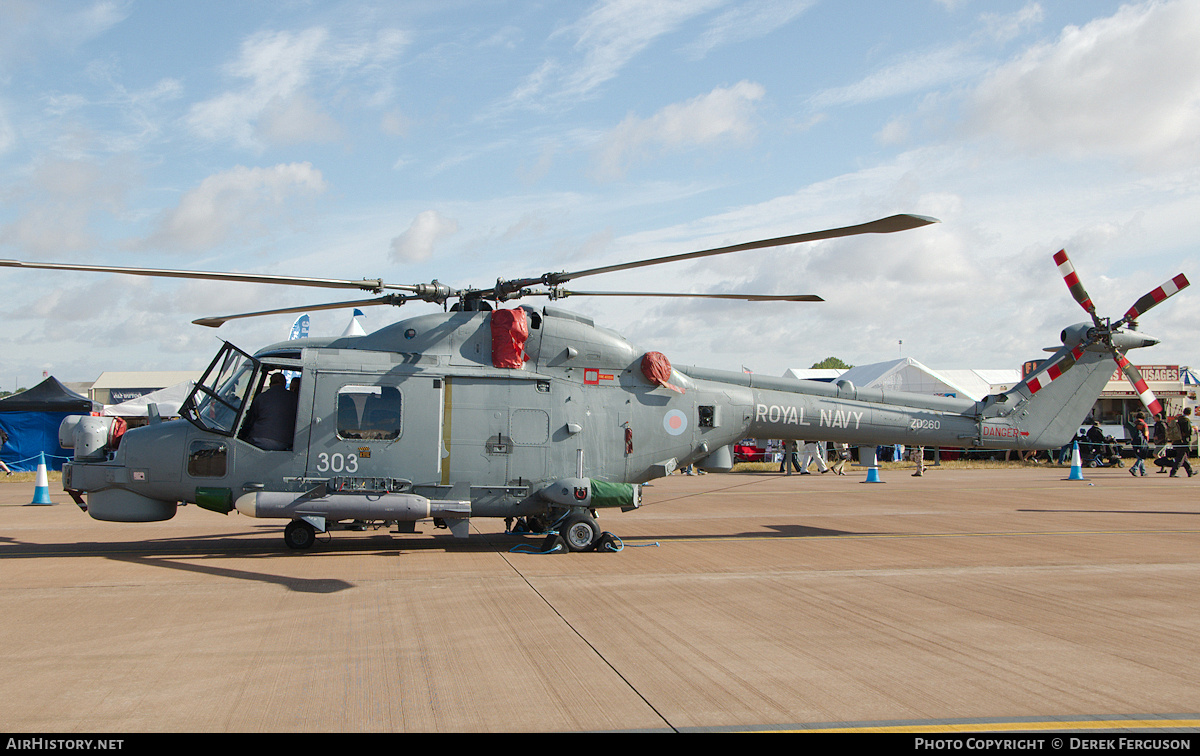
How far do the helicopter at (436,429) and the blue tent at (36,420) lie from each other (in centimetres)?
1853

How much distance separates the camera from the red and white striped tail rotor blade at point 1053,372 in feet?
40.9

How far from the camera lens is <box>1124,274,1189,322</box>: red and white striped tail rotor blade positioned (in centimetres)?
1204

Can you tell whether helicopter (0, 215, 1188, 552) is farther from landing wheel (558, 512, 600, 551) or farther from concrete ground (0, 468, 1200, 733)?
concrete ground (0, 468, 1200, 733)

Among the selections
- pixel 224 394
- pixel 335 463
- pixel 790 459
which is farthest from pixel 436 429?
pixel 790 459

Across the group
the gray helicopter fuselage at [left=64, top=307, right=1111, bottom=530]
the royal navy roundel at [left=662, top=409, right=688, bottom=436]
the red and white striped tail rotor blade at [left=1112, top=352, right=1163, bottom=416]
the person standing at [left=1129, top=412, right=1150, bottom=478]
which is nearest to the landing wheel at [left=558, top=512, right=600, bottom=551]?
the gray helicopter fuselage at [left=64, top=307, right=1111, bottom=530]

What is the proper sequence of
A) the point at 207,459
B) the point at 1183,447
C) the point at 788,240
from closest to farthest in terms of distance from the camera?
the point at 788,240
the point at 207,459
the point at 1183,447

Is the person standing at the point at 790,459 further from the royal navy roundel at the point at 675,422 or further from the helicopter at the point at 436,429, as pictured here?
the royal navy roundel at the point at 675,422

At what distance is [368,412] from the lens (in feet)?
32.5

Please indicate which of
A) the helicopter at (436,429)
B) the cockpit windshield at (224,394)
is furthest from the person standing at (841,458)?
the cockpit windshield at (224,394)

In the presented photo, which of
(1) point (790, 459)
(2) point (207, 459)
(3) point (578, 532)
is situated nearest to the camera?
(2) point (207, 459)

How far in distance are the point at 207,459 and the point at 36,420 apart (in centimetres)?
2178

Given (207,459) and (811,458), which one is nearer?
(207,459)

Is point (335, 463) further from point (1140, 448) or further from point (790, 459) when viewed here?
point (1140, 448)

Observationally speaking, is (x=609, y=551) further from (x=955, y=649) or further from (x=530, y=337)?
(x=955, y=649)
